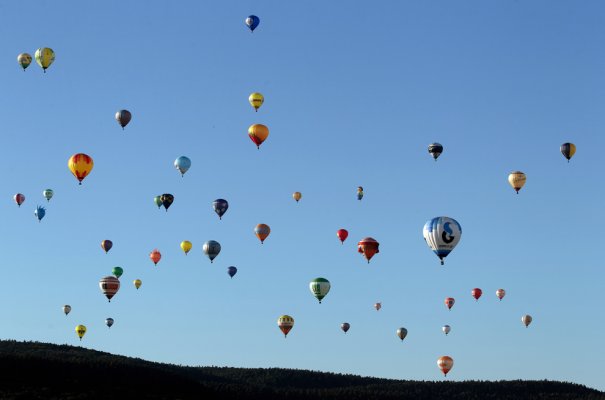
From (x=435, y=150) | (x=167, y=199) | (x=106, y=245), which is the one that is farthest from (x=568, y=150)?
(x=106, y=245)

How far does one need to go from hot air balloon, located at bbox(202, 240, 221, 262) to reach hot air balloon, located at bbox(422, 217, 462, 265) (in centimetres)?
3508

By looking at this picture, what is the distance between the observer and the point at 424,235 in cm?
8931

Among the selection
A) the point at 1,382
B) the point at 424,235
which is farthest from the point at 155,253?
the point at 424,235

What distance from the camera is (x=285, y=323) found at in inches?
→ 4852

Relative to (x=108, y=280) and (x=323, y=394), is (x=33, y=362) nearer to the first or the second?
(x=108, y=280)

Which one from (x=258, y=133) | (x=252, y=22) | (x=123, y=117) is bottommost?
(x=258, y=133)

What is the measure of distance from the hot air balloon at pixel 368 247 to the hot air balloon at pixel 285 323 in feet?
51.1

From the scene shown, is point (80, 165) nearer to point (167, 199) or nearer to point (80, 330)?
point (167, 199)

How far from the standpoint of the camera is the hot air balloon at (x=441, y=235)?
8775cm

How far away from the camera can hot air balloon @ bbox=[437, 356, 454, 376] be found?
134 metres

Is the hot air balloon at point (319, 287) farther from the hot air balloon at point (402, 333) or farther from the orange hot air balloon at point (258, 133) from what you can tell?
the hot air balloon at point (402, 333)

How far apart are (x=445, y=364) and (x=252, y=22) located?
5020cm

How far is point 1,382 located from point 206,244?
1119 inches

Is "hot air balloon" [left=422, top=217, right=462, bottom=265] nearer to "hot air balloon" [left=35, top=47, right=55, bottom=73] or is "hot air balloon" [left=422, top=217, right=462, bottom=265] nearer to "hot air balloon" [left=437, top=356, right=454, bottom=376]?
"hot air balloon" [left=35, top=47, right=55, bottom=73]
